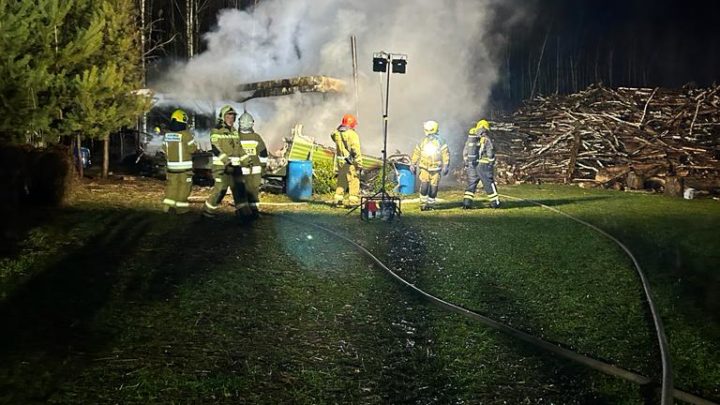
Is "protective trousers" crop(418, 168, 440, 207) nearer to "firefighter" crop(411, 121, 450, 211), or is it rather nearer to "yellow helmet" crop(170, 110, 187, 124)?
"firefighter" crop(411, 121, 450, 211)

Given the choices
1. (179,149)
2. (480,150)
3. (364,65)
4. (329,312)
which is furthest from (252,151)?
(364,65)

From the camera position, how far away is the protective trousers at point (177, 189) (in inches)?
379

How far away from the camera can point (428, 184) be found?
11688 millimetres

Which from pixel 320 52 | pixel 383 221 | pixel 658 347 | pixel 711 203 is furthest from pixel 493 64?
pixel 658 347

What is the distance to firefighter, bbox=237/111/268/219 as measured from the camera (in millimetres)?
9469

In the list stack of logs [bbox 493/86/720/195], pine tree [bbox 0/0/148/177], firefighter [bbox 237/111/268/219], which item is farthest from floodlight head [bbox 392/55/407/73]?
stack of logs [bbox 493/86/720/195]

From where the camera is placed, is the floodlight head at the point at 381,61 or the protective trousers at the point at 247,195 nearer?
the protective trousers at the point at 247,195

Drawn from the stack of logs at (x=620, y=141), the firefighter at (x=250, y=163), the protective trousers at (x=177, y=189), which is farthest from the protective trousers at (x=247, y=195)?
the stack of logs at (x=620, y=141)

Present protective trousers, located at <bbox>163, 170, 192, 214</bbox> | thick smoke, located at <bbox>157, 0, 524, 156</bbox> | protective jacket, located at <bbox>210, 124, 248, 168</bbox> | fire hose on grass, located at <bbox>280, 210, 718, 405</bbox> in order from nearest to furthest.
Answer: fire hose on grass, located at <bbox>280, 210, 718, 405</bbox> < protective jacket, located at <bbox>210, 124, 248, 168</bbox> < protective trousers, located at <bbox>163, 170, 192, 214</bbox> < thick smoke, located at <bbox>157, 0, 524, 156</bbox>

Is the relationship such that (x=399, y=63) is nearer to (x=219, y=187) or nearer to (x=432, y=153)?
(x=432, y=153)

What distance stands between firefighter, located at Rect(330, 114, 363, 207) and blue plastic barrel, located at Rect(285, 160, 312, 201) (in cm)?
143

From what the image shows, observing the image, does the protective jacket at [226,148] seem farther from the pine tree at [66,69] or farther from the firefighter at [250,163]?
the pine tree at [66,69]

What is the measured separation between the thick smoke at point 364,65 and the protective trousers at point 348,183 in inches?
235

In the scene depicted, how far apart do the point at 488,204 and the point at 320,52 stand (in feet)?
32.9
